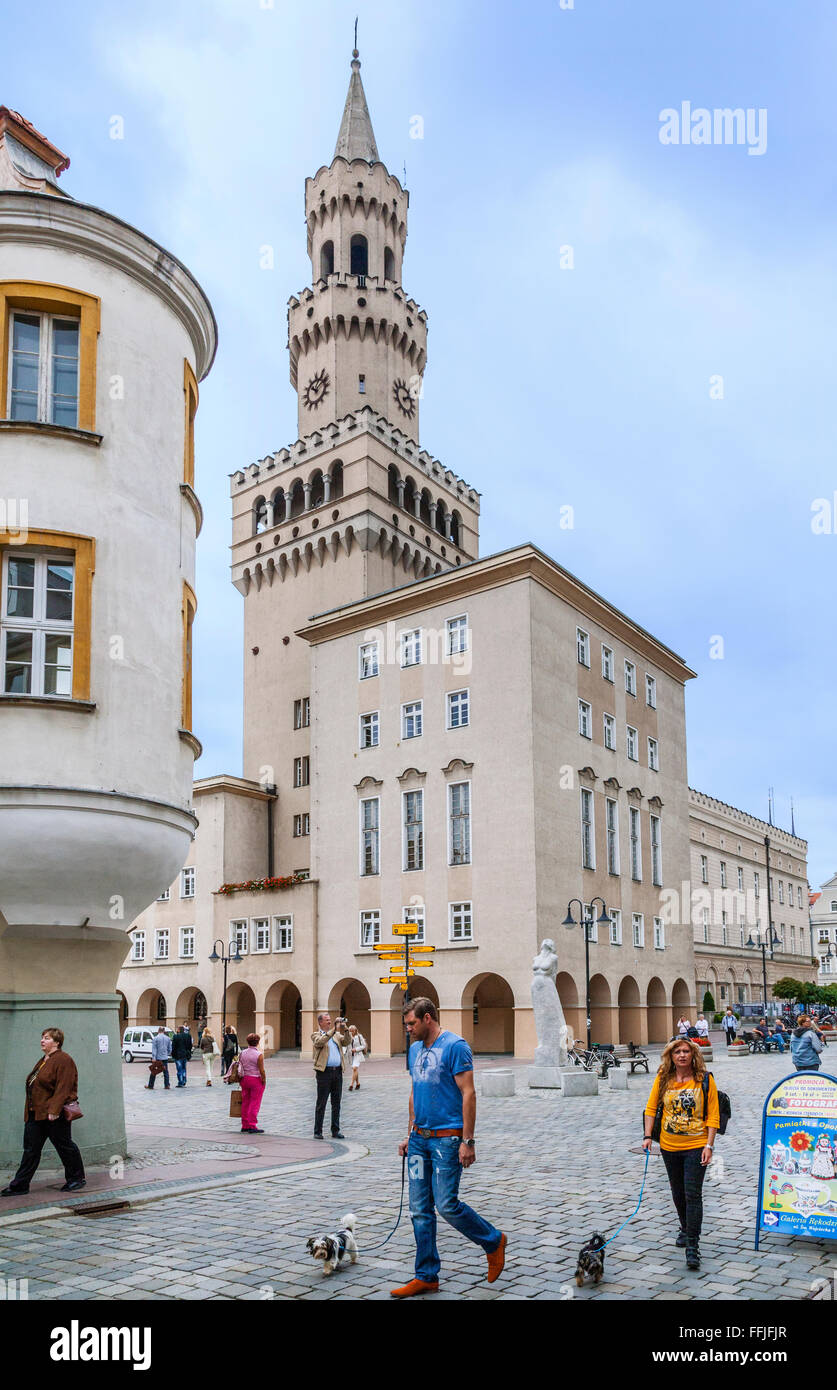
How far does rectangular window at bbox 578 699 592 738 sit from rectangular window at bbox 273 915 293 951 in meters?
13.9

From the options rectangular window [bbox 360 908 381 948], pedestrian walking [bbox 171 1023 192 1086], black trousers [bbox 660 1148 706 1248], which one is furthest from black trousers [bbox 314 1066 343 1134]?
rectangular window [bbox 360 908 381 948]

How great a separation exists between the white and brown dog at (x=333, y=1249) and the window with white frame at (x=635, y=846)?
4161 centimetres

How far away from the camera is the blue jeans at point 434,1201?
792cm

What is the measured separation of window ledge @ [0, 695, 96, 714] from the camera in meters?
13.4

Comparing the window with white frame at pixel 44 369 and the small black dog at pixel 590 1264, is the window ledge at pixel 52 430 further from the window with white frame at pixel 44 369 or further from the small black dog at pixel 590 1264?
the small black dog at pixel 590 1264

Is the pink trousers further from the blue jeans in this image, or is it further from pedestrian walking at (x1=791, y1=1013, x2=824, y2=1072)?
the blue jeans

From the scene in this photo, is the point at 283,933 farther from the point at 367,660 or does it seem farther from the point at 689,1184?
the point at 689,1184

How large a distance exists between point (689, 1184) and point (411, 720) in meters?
37.1

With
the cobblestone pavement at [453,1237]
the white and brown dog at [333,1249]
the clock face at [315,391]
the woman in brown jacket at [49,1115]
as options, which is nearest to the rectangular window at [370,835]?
the clock face at [315,391]

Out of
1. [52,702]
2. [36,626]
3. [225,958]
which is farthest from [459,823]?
[52,702]

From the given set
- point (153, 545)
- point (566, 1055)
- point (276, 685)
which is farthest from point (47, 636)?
point (276, 685)

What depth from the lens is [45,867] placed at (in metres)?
13.4
